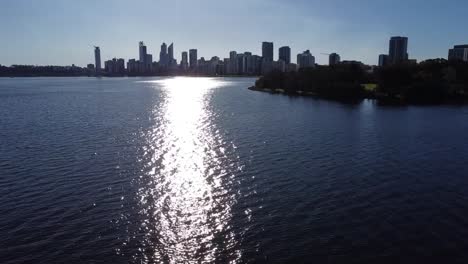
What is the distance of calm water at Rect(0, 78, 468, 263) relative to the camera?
2003 cm

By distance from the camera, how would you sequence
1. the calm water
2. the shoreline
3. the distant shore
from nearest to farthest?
the calm water < the shoreline < the distant shore

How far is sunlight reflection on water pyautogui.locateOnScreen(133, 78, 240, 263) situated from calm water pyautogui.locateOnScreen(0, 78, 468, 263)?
4.1 inches

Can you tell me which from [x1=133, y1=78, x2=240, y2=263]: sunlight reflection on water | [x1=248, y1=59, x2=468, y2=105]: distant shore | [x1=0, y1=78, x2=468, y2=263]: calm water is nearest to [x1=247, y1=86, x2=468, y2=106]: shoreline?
[x1=248, y1=59, x2=468, y2=105]: distant shore

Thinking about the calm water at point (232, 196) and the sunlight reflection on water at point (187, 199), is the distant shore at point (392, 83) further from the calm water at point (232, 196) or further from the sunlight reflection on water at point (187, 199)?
the sunlight reflection on water at point (187, 199)

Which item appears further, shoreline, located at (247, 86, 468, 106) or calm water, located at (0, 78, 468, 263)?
shoreline, located at (247, 86, 468, 106)

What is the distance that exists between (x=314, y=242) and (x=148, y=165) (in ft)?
63.7

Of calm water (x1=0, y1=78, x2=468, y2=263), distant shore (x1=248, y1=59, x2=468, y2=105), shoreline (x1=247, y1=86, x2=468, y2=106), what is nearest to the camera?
calm water (x1=0, y1=78, x2=468, y2=263)

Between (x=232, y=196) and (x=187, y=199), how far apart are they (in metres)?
3.22

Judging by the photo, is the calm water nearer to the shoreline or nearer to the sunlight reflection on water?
the sunlight reflection on water

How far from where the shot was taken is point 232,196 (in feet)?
89.7

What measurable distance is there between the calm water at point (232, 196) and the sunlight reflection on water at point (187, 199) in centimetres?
10

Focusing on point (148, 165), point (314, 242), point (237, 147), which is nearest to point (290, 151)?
point (237, 147)

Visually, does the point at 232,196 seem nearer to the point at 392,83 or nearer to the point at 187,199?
the point at 187,199

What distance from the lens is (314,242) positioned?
68.0 feet
